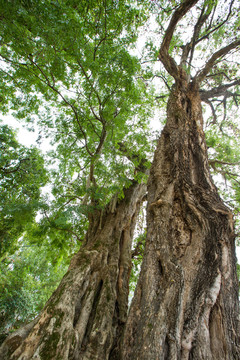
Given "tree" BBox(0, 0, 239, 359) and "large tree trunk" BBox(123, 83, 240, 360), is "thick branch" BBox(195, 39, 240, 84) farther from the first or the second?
"large tree trunk" BBox(123, 83, 240, 360)

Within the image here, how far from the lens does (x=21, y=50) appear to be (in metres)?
3.87

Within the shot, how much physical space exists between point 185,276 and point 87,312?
84.3 inches

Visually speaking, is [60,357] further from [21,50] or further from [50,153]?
[50,153]

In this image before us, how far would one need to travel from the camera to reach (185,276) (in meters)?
1.82

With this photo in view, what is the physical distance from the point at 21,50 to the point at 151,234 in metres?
4.40

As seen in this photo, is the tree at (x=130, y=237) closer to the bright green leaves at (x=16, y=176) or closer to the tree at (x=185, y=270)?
the tree at (x=185, y=270)

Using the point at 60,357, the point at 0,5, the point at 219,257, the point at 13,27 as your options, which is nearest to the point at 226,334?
the point at 219,257

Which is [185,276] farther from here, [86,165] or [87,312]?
[86,165]

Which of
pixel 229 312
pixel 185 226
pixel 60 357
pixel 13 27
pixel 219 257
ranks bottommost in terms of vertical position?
pixel 60 357

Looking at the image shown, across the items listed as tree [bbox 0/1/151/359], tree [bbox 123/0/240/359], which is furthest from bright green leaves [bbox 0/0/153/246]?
tree [bbox 123/0/240/359]

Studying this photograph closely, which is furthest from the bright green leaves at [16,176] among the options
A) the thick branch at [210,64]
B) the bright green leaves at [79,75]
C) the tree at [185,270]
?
the thick branch at [210,64]

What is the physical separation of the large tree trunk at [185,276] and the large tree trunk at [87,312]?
1.49 m

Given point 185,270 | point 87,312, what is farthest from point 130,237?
point 185,270

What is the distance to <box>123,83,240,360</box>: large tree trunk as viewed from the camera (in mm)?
1419
